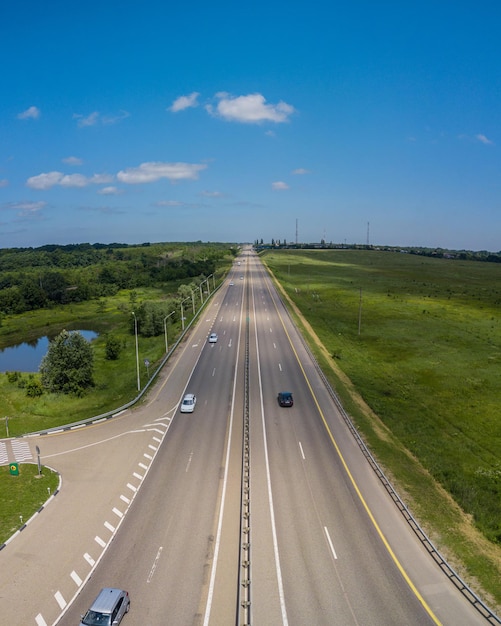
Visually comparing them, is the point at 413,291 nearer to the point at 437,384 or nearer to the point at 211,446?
the point at 437,384

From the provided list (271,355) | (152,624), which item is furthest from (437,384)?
(152,624)

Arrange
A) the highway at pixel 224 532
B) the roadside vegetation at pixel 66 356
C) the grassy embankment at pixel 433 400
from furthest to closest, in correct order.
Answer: the roadside vegetation at pixel 66 356 → the grassy embankment at pixel 433 400 → the highway at pixel 224 532

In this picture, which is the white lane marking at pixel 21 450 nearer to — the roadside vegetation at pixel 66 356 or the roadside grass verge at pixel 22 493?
the roadside grass verge at pixel 22 493

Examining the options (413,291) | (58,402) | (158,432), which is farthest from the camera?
(413,291)

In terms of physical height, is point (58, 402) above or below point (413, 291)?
below

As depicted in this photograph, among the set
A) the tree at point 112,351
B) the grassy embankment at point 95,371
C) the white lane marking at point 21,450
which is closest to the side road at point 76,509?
the white lane marking at point 21,450

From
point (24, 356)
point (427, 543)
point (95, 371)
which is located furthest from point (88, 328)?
point (427, 543)

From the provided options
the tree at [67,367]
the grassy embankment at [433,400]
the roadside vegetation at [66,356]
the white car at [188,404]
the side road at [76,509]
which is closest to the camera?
the side road at [76,509]
